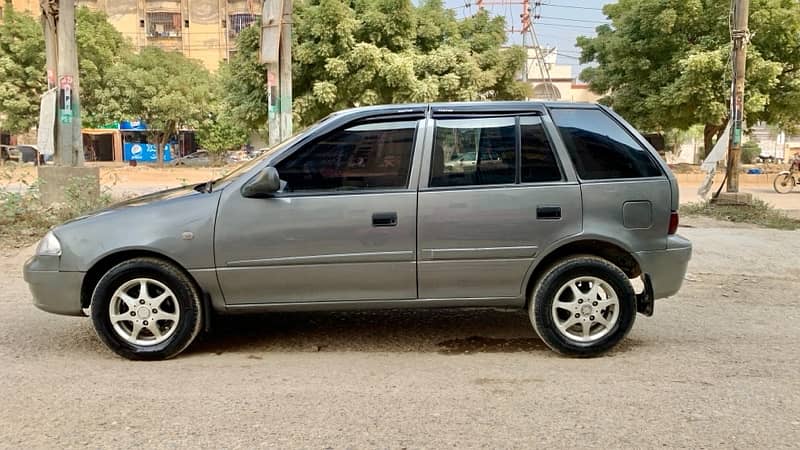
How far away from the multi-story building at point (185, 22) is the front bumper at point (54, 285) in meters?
51.3

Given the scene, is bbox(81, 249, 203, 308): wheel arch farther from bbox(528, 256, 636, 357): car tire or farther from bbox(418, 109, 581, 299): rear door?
bbox(528, 256, 636, 357): car tire

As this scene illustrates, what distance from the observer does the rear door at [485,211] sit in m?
4.48

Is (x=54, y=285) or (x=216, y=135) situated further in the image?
(x=216, y=135)

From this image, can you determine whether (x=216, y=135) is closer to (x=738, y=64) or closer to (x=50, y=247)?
(x=738, y=64)

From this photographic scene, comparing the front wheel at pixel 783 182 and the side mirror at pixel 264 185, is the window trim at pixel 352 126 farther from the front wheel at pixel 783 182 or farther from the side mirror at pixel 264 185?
the front wheel at pixel 783 182

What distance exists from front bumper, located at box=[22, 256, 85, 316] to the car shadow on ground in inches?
34.9

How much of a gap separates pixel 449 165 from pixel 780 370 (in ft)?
8.69

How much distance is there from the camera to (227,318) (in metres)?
5.65

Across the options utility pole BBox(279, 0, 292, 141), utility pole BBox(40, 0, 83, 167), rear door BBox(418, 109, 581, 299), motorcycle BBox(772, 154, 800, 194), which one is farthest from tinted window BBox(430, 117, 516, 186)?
motorcycle BBox(772, 154, 800, 194)

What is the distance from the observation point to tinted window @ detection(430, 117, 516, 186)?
457 cm

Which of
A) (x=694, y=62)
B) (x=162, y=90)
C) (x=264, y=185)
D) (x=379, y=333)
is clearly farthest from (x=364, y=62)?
(x=264, y=185)

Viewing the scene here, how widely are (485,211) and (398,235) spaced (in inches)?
24.8

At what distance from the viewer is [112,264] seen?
449 centimetres

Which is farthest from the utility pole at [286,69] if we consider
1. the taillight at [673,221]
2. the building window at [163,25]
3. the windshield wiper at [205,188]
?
the building window at [163,25]
